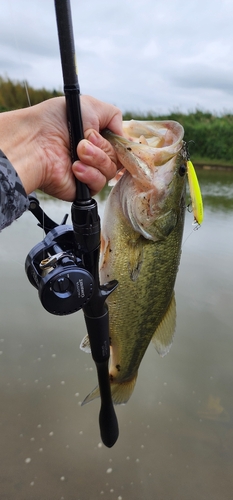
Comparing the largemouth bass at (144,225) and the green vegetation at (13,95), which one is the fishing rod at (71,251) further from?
the green vegetation at (13,95)

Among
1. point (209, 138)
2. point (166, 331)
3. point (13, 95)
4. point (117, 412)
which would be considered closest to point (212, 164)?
point (209, 138)


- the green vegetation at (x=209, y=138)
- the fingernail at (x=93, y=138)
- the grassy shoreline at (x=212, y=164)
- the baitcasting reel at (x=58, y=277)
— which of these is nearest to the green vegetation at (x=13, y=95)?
the fingernail at (x=93, y=138)

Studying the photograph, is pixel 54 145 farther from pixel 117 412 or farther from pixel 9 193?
pixel 117 412

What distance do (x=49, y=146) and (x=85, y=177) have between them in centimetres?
16

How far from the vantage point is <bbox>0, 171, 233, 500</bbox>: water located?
5.59 ft

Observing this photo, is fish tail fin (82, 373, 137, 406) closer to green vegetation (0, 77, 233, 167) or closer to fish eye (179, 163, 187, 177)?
fish eye (179, 163, 187, 177)

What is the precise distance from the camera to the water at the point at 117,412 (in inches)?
67.1

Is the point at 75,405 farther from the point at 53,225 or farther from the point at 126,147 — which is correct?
the point at 126,147

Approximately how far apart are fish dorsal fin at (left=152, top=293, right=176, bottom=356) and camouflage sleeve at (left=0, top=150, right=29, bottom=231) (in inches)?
32.1

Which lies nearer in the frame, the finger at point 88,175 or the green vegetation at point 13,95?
the finger at point 88,175

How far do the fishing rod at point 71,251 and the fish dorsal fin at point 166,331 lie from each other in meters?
0.39

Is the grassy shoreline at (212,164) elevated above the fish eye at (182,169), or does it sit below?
below

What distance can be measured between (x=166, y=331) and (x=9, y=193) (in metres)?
0.93

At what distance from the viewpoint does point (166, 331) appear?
1534 millimetres
